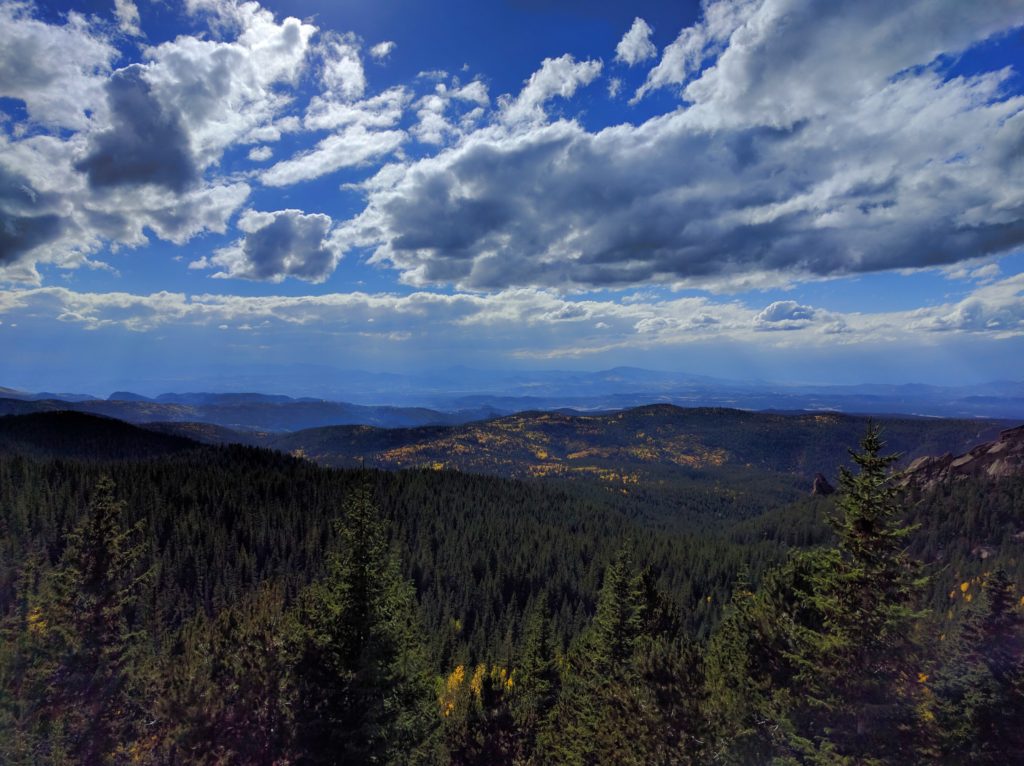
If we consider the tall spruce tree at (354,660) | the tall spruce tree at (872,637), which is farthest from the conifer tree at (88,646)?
the tall spruce tree at (872,637)

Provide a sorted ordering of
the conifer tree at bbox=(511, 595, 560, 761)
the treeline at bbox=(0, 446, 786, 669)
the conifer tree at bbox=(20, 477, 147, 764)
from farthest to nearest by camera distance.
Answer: the treeline at bbox=(0, 446, 786, 669)
the conifer tree at bbox=(511, 595, 560, 761)
the conifer tree at bbox=(20, 477, 147, 764)

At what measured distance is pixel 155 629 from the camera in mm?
94500

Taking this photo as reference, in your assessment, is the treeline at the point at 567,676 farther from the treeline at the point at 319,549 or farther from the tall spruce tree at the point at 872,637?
the treeline at the point at 319,549

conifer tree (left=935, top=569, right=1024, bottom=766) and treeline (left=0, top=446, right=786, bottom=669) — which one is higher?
conifer tree (left=935, top=569, right=1024, bottom=766)

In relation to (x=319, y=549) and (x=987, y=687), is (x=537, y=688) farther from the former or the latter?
(x=319, y=549)

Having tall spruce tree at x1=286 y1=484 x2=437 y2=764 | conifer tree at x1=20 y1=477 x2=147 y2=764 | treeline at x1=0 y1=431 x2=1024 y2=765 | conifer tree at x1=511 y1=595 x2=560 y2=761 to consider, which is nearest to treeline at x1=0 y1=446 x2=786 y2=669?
conifer tree at x1=511 y1=595 x2=560 y2=761

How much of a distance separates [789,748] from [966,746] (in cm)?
687

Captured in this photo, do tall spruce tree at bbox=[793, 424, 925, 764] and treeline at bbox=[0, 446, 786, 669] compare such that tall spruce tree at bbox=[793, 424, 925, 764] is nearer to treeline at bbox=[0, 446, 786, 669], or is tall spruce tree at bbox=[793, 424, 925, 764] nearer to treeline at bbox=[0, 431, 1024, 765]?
treeline at bbox=[0, 431, 1024, 765]

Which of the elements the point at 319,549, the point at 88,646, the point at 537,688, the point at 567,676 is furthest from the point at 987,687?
the point at 319,549

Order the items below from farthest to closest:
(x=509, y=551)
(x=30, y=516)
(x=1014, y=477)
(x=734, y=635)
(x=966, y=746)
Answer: (x=1014, y=477)
(x=509, y=551)
(x=30, y=516)
(x=734, y=635)
(x=966, y=746)

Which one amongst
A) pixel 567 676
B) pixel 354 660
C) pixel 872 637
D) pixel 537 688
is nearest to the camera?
pixel 872 637

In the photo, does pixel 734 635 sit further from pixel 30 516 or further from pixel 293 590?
pixel 30 516

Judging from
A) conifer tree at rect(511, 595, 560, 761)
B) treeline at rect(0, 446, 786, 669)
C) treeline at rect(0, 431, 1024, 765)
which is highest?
treeline at rect(0, 431, 1024, 765)

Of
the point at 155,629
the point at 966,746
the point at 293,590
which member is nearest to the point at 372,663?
the point at 966,746
